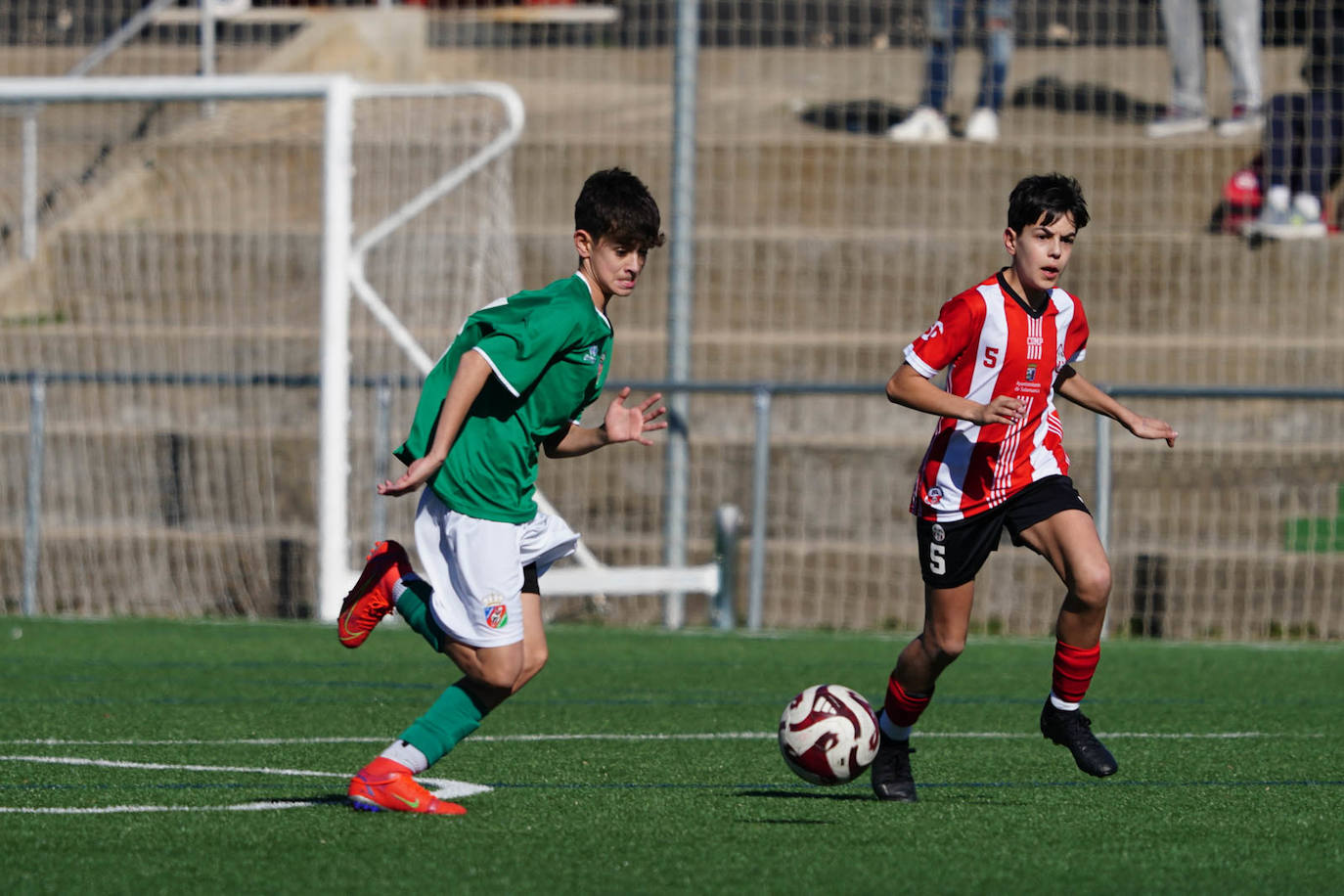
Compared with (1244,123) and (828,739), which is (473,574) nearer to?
(828,739)

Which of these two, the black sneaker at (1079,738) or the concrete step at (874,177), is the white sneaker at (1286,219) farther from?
the black sneaker at (1079,738)

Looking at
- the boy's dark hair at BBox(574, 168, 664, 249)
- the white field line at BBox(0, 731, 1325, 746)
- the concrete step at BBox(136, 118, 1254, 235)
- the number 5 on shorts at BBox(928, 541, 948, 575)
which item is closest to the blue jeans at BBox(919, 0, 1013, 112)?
the concrete step at BBox(136, 118, 1254, 235)

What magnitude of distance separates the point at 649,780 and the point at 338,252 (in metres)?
6.08

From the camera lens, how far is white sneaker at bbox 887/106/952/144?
16.6 m

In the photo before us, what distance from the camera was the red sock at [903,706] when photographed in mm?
6004

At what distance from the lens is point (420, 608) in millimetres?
5531

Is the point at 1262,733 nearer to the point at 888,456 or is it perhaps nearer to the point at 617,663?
the point at 617,663

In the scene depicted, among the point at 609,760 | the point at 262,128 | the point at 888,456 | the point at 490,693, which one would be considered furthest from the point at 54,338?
the point at 490,693

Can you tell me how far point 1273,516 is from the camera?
1256 centimetres

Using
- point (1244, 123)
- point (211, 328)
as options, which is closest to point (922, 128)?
point (1244, 123)

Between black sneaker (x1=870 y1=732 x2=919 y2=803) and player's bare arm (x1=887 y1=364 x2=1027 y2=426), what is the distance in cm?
89

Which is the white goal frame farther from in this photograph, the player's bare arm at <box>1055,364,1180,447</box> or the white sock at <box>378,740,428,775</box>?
the white sock at <box>378,740,428,775</box>

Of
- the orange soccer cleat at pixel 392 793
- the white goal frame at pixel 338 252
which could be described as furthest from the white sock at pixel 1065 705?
the white goal frame at pixel 338 252

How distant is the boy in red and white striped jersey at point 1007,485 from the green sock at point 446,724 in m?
1.14
